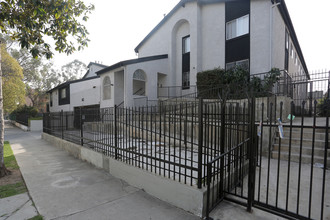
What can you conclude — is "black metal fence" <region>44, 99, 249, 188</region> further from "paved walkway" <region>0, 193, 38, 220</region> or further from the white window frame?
the white window frame

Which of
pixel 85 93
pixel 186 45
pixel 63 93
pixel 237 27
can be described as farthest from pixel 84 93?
pixel 237 27

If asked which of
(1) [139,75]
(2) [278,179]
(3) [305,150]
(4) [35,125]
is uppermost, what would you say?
(1) [139,75]

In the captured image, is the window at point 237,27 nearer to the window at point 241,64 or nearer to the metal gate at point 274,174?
the window at point 241,64

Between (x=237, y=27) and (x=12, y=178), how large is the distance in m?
13.5

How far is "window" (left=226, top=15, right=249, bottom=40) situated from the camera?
36.8ft

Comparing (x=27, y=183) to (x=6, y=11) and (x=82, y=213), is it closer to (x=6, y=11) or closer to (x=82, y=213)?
(x=82, y=213)

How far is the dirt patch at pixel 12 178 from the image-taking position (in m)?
4.56

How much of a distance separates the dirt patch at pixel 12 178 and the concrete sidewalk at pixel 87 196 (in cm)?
12

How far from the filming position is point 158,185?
140 inches

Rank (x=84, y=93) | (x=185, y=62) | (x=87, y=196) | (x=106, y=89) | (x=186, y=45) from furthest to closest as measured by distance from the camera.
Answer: (x=84, y=93)
(x=106, y=89)
(x=186, y=45)
(x=185, y=62)
(x=87, y=196)

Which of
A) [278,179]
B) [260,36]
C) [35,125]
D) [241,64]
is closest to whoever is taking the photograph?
[278,179]

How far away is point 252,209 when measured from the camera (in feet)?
9.62

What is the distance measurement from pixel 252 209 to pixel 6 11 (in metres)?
7.28

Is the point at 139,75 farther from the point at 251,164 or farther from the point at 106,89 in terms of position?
the point at 251,164
